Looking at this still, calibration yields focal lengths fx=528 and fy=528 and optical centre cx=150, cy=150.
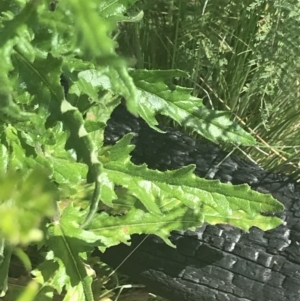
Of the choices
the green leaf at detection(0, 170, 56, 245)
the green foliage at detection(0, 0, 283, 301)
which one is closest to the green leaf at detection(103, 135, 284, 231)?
the green foliage at detection(0, 0, 283, 301)

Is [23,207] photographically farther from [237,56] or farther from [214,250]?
[237,56]

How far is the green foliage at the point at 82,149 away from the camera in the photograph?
1.86 feet

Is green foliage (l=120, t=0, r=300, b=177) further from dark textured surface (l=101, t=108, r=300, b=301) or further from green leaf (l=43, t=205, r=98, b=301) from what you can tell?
green leaf (l=43, t=205, r=98, b=301)

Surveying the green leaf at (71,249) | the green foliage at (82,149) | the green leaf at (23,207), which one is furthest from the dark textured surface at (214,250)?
the green leaf at (23,207)

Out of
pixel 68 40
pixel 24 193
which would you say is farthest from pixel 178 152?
pixel 24 193

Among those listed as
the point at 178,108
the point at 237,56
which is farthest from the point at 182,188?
the point at 237,56

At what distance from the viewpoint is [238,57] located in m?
1.31

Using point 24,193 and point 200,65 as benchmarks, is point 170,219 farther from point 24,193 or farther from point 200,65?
point 24,193

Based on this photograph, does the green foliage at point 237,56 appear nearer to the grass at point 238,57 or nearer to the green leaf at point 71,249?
the grass at point 238,57

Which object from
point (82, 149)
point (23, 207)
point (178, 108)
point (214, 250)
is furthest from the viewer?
point (214, 250)

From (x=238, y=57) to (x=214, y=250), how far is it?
1.72ft

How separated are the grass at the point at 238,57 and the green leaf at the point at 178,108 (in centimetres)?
30

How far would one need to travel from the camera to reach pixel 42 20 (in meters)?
0.59

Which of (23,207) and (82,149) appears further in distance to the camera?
(82,149)
